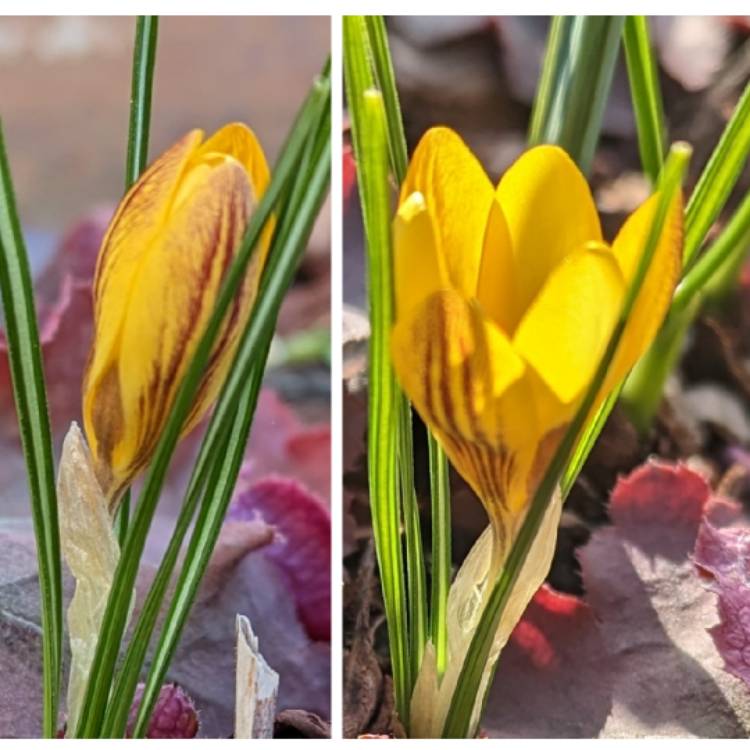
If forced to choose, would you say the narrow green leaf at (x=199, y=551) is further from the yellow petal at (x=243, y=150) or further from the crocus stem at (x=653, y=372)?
the crocus stem at (x=653, y=372)

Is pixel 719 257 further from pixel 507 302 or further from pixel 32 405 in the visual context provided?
pixel 32 405

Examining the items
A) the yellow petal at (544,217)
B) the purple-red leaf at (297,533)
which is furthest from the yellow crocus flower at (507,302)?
the purple-red leaf at (297,533)

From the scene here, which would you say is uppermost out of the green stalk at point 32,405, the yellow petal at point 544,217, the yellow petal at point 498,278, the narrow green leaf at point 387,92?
the narrow green leaf at point 387,92

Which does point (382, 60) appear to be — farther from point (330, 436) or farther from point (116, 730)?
point (116, 730)

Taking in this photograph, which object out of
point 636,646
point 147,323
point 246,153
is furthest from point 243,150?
point 636,646

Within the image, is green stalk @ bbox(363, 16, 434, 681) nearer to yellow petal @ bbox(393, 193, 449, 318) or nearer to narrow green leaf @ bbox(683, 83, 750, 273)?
yellow petal @ bbox(393, 193, 449, 318)

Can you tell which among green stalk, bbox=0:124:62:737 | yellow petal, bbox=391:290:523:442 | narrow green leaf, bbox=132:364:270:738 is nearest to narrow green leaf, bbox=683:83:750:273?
yellow petal, bbox=391:290:523:442

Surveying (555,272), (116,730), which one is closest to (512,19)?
(555,272)
